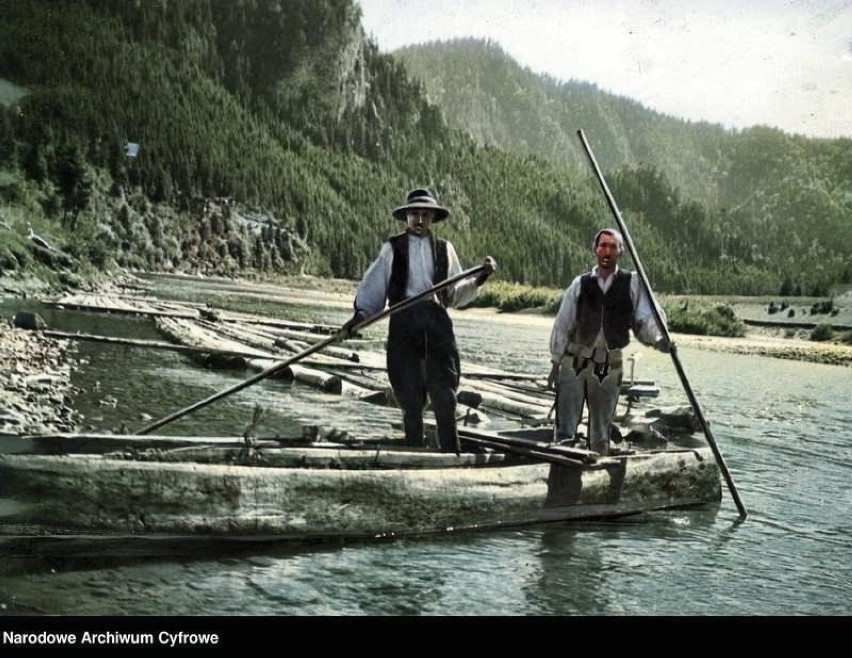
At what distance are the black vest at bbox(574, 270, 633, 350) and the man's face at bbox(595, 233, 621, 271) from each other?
100mm

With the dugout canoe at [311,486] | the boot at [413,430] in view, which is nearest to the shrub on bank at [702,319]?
the dugout canoe at [311,486]

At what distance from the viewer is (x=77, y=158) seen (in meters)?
5.79

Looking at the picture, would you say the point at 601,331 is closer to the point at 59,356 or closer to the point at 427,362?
the point at 427,362

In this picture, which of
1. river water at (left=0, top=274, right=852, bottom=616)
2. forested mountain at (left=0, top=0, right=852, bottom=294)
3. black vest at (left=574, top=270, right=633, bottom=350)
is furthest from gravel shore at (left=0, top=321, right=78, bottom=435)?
black vest at (left=574, top=270, right=633, bottom=350)

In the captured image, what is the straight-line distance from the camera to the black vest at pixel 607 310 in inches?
187

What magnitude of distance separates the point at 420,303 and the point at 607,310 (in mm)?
1133

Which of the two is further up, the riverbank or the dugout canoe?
the riverbank

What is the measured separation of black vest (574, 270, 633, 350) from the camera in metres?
4.76

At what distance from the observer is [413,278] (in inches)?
176

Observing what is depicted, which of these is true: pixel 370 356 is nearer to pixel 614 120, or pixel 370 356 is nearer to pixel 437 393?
pixel 614 120

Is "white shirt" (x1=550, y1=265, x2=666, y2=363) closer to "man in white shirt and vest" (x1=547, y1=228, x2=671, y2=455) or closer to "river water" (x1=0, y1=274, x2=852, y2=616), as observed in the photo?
"man in white shirt and vest" (x1=547, y1=228, x2=671, y2=455)

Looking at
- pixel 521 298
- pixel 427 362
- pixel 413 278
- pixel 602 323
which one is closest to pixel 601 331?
pixel 602 323

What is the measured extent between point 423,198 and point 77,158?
9.53ft
